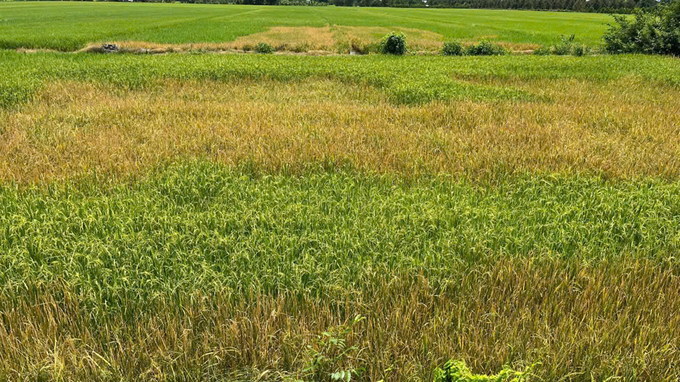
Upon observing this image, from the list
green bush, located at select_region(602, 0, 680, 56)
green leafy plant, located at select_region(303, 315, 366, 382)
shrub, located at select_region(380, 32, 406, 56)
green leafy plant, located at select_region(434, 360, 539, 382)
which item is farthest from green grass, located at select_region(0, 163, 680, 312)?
green bush, located at select_region(602, 0, 680, 56)

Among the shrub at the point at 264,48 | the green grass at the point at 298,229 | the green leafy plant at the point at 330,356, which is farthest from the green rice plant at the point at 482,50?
the green leafy plant at the point at 330,356

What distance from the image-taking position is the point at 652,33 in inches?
751

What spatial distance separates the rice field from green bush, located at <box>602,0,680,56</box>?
14360 millimetres

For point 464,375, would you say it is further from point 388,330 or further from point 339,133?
point 339,133

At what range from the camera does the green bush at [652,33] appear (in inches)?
728

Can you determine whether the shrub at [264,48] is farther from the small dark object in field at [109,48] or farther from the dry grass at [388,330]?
the dry grass at [388,330]

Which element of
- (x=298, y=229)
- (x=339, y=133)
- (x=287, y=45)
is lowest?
(x=298, y=229)

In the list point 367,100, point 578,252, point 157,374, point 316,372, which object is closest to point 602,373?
point 578,252

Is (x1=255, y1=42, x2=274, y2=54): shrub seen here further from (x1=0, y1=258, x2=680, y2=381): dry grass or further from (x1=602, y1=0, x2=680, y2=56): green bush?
(x1=0, y1=258, x2=680, y2=381): dry grass

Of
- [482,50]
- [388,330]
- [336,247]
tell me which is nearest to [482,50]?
[482,50]

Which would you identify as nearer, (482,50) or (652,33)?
(652,33)

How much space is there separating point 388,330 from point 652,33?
23043 millimetres

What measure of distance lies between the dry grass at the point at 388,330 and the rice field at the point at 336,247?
18mm

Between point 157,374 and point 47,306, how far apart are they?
3.46 feet
